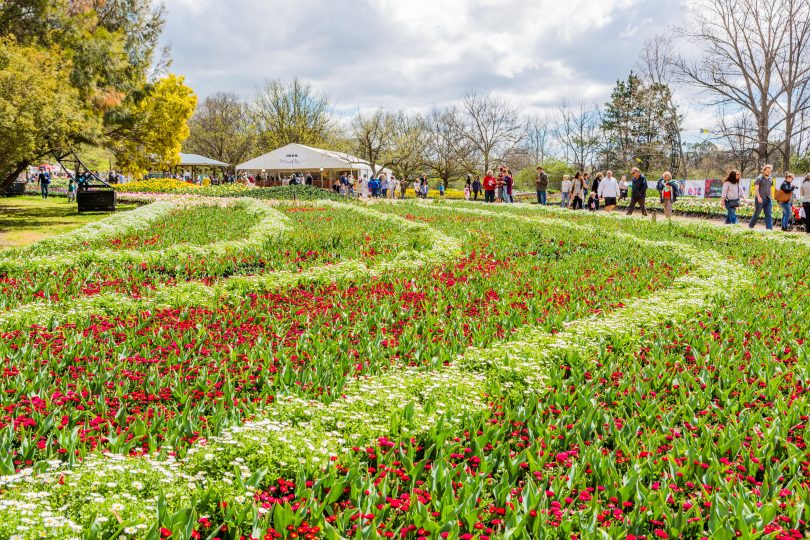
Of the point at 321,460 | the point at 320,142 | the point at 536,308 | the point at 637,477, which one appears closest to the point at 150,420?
the point at 321,460

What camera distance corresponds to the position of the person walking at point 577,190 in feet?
73.4

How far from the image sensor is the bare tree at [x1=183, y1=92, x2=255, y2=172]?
71500mm

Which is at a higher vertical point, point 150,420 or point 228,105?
point 228,105

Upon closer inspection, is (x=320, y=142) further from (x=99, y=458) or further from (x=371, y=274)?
(x=99, y=458)

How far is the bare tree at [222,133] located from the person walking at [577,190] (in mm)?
53430

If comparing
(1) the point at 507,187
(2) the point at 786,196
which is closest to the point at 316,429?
(2) the point at 786,196

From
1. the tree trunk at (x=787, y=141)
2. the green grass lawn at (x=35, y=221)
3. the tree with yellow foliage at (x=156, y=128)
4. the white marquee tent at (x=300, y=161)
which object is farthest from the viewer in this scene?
the white marquee tent at (x=300, y=161)

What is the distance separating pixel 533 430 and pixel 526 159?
80.3m

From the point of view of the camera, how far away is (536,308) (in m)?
6.60

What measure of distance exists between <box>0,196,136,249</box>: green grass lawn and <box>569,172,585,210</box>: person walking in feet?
56.1

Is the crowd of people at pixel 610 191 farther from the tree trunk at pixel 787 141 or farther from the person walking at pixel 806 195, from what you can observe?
the tree trunk at pixel 787 141

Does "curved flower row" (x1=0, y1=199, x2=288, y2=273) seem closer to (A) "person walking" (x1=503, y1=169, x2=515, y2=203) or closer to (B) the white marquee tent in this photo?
(A) "person walking" (x1=503, y1=169, x2=515, y2=203)

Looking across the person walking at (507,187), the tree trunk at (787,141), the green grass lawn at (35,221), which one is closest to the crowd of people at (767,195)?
the person walking at (507,187)

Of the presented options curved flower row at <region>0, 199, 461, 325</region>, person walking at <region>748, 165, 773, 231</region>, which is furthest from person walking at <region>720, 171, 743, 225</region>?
curved flower row at <region>0, 199, 461, 325</region>
